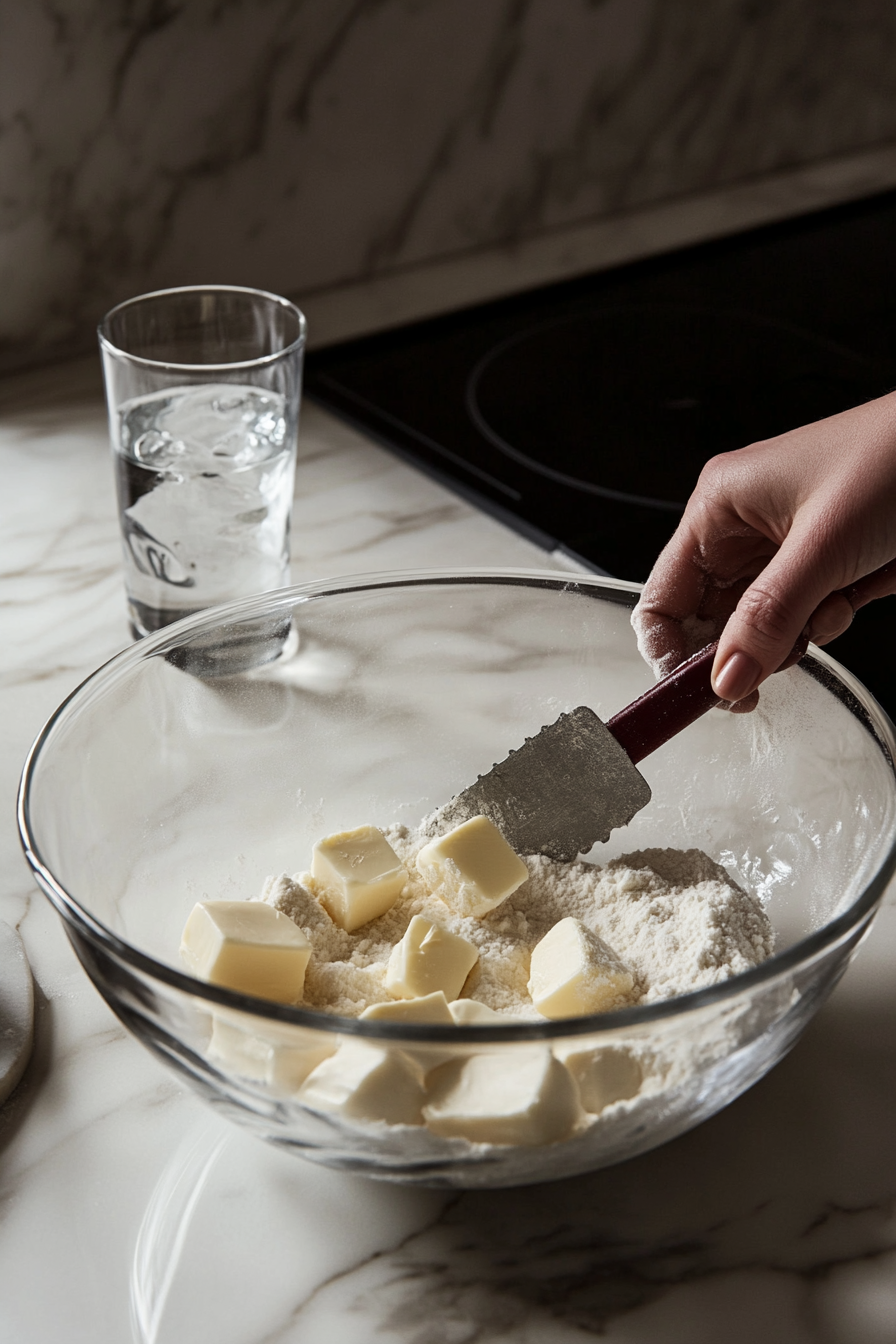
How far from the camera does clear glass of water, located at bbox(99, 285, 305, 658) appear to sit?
3.31ft

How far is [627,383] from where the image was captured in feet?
4.96

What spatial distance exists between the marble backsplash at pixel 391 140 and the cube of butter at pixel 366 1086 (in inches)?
46.0

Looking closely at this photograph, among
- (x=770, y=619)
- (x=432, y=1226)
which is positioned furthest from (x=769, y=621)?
(x=432, y=1226)

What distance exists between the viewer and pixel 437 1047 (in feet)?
1.73

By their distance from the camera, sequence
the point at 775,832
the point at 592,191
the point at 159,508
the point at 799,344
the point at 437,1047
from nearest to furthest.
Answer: the point at 437,1047 → the point at 775,832 → the point at 159,508 → the point at 799,344 → the point at 592,191

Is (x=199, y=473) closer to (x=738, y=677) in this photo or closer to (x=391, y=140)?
(x=738, y=677)

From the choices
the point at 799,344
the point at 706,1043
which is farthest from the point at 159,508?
the point at 799,344

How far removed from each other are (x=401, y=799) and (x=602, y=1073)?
0.38m

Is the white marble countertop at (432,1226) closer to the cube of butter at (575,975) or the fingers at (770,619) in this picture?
the cube of butter at (575,975)

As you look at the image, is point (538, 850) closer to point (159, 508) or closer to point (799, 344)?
point (159, 508)

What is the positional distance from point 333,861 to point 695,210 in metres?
1.60

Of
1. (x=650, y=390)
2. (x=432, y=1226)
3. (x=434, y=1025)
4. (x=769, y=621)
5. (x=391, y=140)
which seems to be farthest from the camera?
(x=391, y=140)

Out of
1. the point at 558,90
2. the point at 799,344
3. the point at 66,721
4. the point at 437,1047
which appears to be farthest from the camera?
the point at 558,90

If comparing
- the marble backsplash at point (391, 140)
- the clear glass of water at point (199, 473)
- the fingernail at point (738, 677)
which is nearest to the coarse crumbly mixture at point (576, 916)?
the fingernail at point (738, 677)
